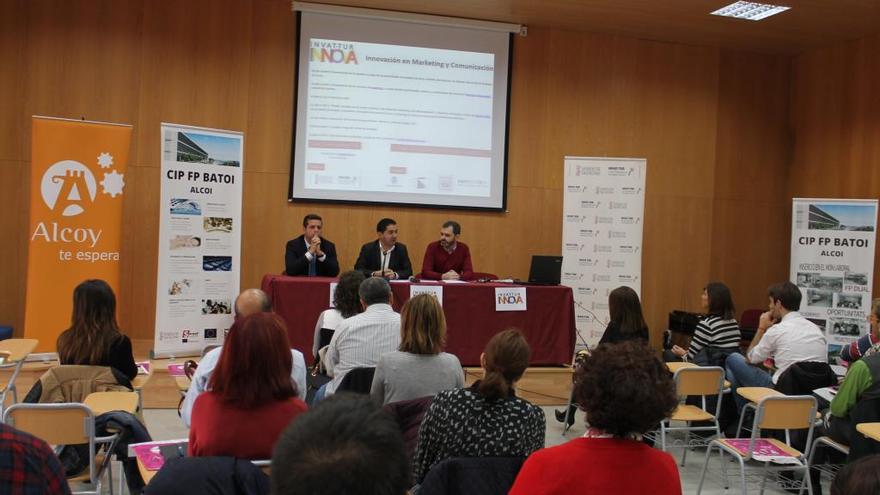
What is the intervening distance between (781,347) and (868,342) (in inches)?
29.2

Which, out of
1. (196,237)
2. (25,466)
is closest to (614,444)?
(25,466)

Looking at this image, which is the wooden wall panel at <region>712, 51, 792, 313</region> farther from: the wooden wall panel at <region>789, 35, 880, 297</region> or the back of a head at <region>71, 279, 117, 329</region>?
the back of a head at <region>71, 279, 117, 329</region>

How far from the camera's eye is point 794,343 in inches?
195

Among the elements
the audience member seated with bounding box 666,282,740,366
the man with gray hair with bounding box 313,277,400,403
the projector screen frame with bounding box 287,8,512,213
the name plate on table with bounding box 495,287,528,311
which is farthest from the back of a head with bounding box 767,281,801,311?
the projector screen frame with bounding box 287,8,512,213

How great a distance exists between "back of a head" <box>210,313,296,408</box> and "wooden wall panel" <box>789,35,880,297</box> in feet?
25.6

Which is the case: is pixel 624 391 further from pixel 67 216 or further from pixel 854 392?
pixel 67 216

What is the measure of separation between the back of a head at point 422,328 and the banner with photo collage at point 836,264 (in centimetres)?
598

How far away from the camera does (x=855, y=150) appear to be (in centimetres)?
877

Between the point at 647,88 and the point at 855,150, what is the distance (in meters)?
2.42

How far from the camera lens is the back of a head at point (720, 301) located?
5.46m

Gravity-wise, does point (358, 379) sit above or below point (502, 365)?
below

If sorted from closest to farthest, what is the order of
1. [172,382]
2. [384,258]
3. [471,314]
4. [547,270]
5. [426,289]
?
[172,382], [426,289], [471,314], [547,270], [384,258]

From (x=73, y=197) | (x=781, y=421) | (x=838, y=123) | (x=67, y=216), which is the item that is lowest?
(x=781, y=421)

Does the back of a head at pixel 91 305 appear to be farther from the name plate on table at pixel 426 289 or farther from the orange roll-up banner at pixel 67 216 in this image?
the name plate on table at pixel 426 289
